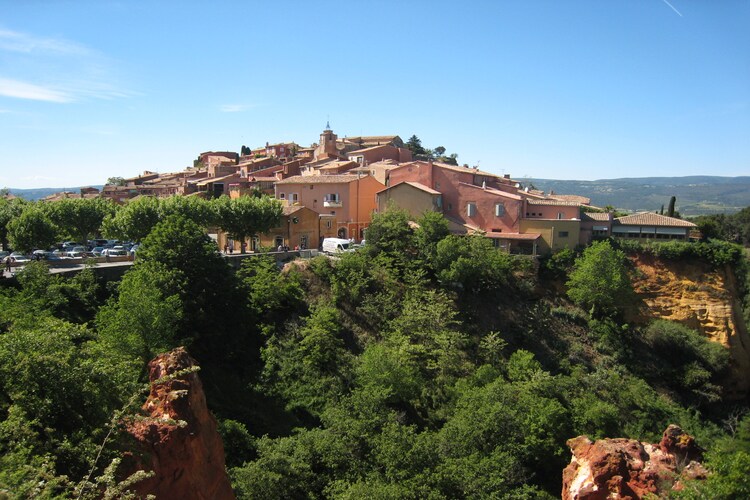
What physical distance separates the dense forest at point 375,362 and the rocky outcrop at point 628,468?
2.48 m

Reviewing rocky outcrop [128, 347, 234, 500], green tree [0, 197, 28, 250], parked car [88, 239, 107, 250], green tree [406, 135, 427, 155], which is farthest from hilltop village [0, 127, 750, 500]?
green tree [406, 135, 427, 155]

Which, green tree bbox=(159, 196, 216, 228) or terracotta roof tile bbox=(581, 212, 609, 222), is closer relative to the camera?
green tree bbox=(159, 196, 216, 228)

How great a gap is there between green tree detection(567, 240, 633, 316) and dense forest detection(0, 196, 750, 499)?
14 cm

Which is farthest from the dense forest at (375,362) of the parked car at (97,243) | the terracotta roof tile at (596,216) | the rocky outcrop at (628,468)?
the parked car at (97,243)

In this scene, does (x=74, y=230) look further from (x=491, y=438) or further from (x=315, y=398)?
(x=491, y=438)

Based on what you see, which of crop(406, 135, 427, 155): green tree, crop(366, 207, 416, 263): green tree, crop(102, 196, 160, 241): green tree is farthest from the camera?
crop(406, 135, 427, 155): green tree

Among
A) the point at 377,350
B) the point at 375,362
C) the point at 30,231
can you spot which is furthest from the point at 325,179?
the point at 375,362

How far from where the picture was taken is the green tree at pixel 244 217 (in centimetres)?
4234

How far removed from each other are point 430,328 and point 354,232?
60.8ft

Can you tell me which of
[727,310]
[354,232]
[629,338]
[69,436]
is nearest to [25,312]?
[69,436]

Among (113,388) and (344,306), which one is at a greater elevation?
(113,388)

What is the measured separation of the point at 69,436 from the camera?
12.0 m

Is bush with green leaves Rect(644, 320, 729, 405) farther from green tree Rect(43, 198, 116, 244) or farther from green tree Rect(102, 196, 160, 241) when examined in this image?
green tree Rect(43, 198, 116, 244)

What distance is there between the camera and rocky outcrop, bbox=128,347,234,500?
43.3 feet
